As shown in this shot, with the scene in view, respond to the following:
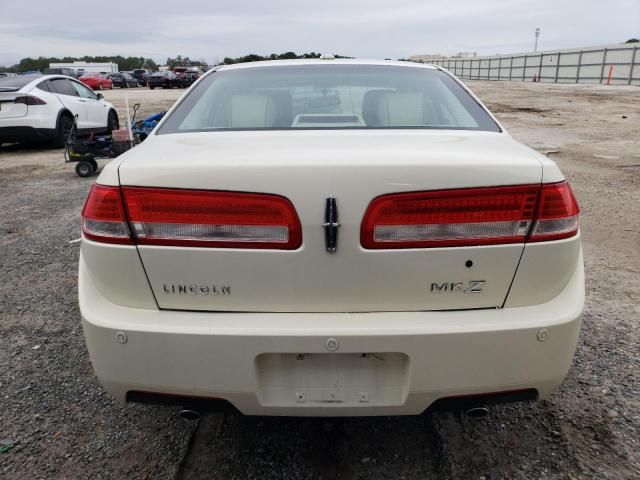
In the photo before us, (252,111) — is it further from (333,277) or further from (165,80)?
(165,80)

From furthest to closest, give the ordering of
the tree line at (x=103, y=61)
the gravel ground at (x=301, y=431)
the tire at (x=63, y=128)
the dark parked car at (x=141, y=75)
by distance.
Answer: the tree line at (x=103, y=61), the dark parked car at (x=141, y=75), the tire at (x=63, y=128), the gravel ground at (x=301, y=431)

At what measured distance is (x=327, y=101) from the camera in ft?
8.22

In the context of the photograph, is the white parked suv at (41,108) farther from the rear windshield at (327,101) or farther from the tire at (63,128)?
the rear windshield at (327,101)

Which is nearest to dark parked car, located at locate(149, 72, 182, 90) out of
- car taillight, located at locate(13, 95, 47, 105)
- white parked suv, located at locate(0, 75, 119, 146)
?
white parked suv, located at locate(0, 75, 119, 146)

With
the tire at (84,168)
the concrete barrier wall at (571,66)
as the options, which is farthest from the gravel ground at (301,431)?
the concrete barrier wall at (571,66)

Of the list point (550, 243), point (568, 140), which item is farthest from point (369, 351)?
point (568, 140)

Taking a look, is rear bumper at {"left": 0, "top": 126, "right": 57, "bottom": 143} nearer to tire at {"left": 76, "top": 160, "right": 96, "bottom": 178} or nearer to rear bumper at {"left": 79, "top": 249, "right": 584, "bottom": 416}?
tire at {"left": 76, "top": 160, "right": 96, "bottom": 178}

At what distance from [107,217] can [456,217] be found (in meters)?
1.13

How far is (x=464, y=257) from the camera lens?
1636 mm

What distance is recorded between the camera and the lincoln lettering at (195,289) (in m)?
1.65

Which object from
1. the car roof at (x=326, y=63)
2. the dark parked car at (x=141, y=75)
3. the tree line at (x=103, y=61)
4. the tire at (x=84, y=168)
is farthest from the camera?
the tree line at (x=103, y=61)

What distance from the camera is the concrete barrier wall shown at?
33.0 meters

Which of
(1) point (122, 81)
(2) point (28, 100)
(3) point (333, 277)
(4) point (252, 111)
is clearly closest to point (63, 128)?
(2) point (28, 100)

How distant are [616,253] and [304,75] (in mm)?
3199
